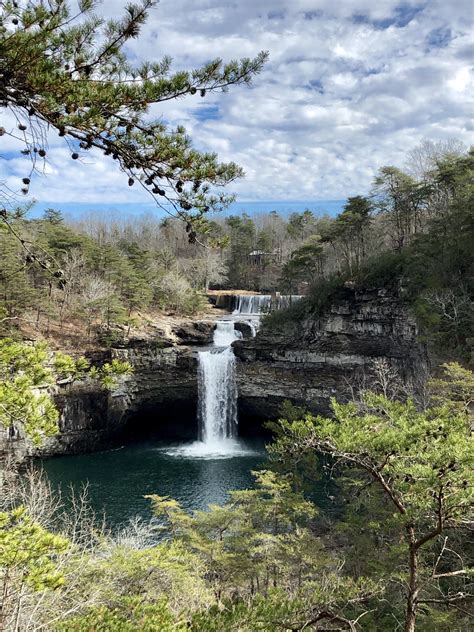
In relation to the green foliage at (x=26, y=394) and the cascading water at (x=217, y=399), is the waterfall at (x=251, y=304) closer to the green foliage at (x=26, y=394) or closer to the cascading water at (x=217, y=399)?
the cascading water at (x=217, y=399)

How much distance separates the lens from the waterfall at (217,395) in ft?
100

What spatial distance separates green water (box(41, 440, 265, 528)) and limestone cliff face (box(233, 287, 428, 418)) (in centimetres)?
437

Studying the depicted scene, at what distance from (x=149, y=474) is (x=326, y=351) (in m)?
13.5

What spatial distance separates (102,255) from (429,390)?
24.5 m

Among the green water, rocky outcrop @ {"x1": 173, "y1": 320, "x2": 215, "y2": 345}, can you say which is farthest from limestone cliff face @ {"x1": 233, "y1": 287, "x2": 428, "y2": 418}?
the green water

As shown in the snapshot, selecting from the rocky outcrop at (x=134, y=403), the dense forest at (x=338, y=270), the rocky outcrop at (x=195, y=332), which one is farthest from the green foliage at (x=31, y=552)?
the rocky outcrop at (x=195, y=332)

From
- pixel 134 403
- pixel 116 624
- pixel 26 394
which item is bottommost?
pixel 134 403

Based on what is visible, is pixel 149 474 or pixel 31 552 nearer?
pixel 31 552

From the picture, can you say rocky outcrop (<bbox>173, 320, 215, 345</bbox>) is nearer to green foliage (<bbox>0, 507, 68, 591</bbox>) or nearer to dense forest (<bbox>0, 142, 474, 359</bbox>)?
dense forest (<bbox>0, 142, 474, 359</bbox>)

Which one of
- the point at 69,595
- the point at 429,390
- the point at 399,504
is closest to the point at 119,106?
the point at 399,504

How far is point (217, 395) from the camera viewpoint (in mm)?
31062

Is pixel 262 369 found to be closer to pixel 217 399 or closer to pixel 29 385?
pixel 217 399

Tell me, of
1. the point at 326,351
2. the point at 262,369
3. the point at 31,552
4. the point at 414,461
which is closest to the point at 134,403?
→ the point at 262,369

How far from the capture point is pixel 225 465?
25.7 m
